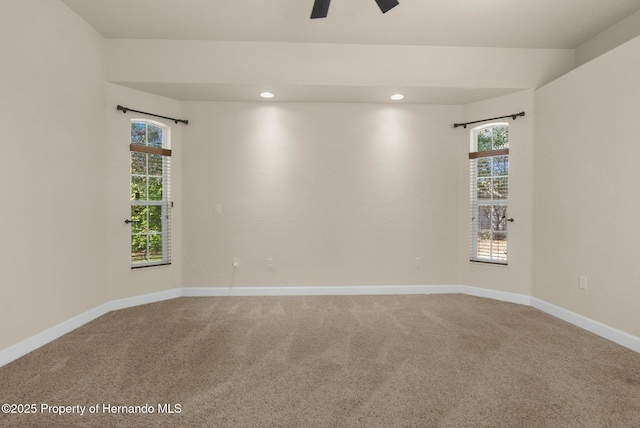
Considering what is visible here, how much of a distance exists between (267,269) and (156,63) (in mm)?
2859

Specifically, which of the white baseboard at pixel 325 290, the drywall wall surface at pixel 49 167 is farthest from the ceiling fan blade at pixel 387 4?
the white baseboard at pixel 325 290

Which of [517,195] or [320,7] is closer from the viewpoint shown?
[320,7]

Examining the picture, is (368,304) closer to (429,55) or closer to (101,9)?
(429,55)

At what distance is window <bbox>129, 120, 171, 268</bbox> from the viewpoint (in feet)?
13.1

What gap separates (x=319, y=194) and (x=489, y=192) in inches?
90.6

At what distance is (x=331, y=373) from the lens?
89.8 inches

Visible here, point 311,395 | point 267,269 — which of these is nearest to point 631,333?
point 311,395

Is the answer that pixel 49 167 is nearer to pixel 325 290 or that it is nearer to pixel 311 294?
pixel 311 294

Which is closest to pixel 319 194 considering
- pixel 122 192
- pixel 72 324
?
pixel 122 192

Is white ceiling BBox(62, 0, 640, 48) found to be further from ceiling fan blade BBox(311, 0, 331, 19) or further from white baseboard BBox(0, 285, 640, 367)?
white baseboard BBox(0, 285, 640, 367)

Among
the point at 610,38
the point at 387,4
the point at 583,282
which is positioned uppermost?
the point at 610,38

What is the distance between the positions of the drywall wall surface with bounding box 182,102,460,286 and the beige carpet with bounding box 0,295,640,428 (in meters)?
0.99

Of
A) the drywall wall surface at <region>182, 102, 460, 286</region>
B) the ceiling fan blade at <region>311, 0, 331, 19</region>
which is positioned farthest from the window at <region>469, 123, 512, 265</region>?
the ceiling fan blade at <region>311, 0, 331, 19</region>

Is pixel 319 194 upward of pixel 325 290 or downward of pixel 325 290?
upward
